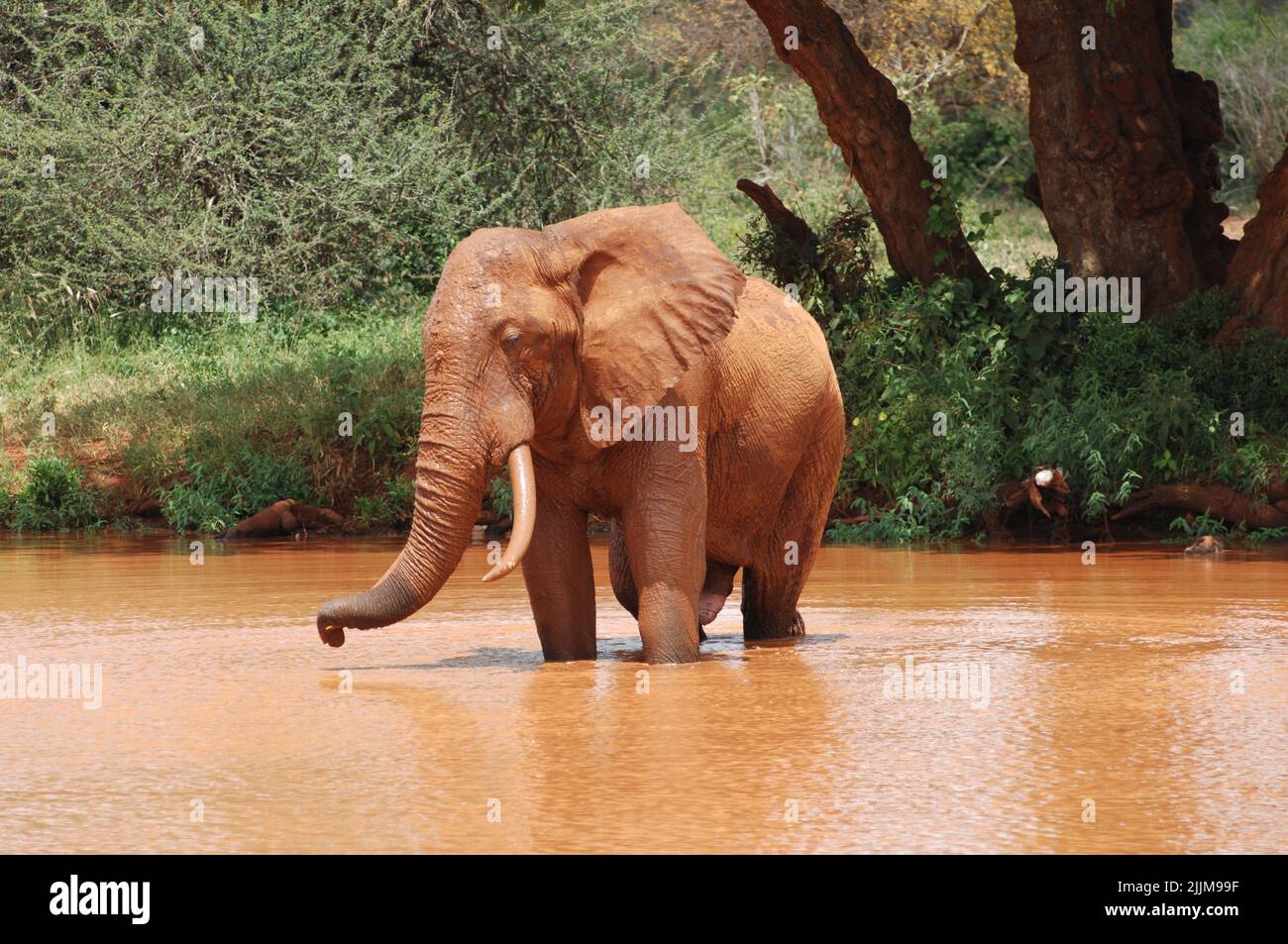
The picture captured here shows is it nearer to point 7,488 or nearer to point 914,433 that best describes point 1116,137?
point 914,433

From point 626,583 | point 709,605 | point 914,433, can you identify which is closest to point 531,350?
point 626,583

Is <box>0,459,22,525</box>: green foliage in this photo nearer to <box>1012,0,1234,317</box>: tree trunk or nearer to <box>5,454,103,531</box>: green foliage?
<box>5,454,103,531</box>: green foliage

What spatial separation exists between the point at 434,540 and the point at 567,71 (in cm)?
1968

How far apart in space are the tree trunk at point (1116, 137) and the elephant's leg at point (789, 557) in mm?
8224

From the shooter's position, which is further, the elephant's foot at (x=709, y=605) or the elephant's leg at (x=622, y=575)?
the elephant's foot at (x=709, y=605)

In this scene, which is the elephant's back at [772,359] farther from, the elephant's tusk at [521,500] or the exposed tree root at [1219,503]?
the exposed tree root at [1219,503]

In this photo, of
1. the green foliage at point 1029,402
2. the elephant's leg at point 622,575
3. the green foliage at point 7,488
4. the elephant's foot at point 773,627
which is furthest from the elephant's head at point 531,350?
the green foliage at point 7,488

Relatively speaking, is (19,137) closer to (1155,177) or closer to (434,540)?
(1155,177)

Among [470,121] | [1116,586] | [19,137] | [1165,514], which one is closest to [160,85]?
[19,137]

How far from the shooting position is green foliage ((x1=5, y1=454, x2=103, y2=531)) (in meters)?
18.4

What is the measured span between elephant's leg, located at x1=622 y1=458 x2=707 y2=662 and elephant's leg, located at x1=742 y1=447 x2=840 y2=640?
4.06ft

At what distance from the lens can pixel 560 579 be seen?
862 centimetres

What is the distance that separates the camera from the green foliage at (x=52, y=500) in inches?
725

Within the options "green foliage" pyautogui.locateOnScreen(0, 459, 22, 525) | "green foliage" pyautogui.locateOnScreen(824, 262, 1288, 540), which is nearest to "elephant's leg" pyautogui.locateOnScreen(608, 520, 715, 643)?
"green foliage" pyautogui.locateOnScreen(824, 262, 1288, 540)
